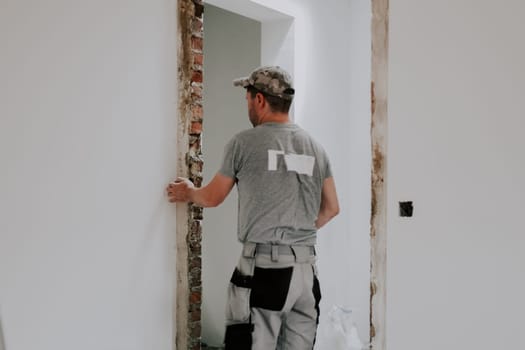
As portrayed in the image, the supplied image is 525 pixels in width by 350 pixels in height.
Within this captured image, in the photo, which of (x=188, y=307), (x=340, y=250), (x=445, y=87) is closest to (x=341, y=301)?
(x=340, y=250)

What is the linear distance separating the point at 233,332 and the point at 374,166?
847 millimetres

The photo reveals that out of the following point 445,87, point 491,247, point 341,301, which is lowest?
point 341,301

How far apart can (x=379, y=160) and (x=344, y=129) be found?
5.52 feet

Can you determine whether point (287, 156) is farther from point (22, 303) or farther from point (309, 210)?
point (22, 303)

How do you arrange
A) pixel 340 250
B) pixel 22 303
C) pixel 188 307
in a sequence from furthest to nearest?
pixel 340 250 < pixel 188 307 < pixel 22 303

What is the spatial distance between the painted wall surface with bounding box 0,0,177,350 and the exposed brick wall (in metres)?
0.05

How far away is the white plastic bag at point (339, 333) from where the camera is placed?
136 inches

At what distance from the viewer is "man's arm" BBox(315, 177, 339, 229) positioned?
2.53 m

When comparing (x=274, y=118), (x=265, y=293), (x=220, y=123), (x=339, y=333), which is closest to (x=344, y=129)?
(x=220, y=123)

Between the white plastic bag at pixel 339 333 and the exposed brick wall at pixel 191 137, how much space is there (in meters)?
1.18

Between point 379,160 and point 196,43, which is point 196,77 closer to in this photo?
point 196,43

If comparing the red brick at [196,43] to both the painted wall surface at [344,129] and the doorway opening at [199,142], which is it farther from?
the painted wall surface at [344,129]

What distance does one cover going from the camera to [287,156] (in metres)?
2.32

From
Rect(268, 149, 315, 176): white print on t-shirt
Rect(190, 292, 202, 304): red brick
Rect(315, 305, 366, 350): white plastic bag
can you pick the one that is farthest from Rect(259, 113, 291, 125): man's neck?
Rect(315, 305, 366, 350): white plastic bag
